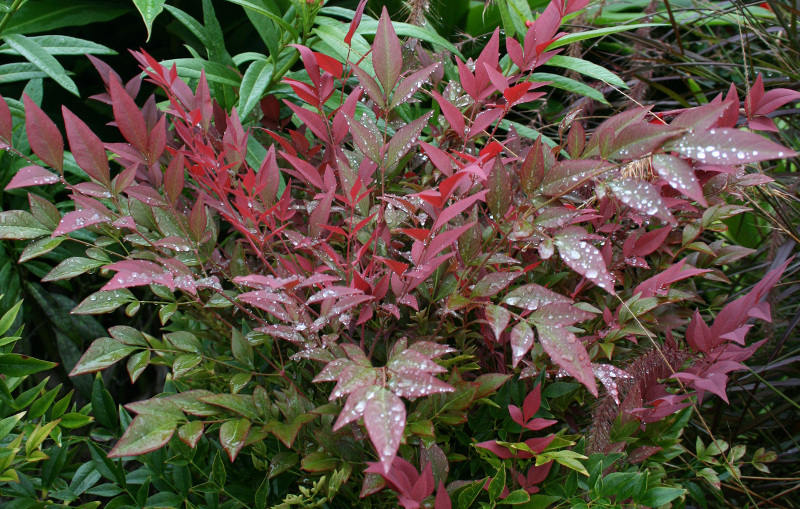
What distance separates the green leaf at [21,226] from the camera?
63 centimetres

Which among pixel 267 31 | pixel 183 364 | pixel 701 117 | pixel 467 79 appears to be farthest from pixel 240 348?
pixel 267 31

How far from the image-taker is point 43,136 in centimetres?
62

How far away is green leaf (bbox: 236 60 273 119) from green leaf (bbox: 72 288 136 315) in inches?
15.4

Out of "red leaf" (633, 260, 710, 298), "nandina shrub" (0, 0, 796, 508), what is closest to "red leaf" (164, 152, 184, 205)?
"nandina shrub" (0, 0, 796, 508)

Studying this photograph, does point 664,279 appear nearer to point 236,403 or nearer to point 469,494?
point 469,494

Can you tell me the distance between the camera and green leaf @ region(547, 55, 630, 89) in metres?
0.93

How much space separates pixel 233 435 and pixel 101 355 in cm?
19

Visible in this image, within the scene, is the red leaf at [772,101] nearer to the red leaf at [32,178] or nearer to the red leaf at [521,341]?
the red leaf at [521,341]

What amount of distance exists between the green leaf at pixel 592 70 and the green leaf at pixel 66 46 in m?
0.84

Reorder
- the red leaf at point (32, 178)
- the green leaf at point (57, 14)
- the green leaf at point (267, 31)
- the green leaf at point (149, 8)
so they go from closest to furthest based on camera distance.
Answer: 1. the red leaf at point (32, 178)
2. the green leaf at point (149, 8)
3. the green leaf at point (267, 31)
4. the green leaf at point (57, 14)

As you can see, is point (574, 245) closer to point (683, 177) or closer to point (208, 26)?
point (683, 177)

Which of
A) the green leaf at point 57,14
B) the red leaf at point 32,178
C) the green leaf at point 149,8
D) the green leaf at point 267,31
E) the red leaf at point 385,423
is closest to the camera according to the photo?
the red leaf at point 385,423

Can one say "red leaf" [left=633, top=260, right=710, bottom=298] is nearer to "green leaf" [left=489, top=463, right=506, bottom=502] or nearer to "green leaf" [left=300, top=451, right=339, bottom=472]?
"green leaf" [left=489, top=463, right=506, bottom=502]

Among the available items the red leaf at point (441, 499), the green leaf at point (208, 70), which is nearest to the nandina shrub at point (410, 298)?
the red leaf at point (441, 499)
